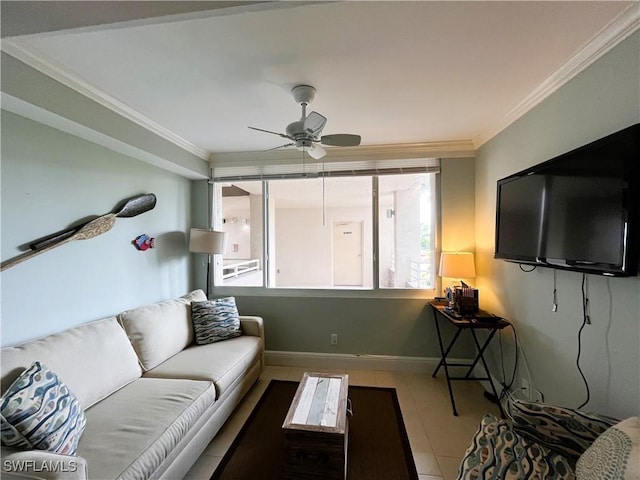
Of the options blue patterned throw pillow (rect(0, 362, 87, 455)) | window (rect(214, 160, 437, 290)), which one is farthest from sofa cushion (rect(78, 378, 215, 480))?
window (rect(214, 160, 437, 290))

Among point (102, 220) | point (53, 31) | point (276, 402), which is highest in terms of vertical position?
point (53, 31)

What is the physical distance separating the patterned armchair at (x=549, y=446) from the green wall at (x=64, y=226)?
259cm

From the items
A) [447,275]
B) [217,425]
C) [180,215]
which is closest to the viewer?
[217,425]

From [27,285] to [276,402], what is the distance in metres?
2.00

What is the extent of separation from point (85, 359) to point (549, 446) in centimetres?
255

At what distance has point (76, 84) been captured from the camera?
1784 mm

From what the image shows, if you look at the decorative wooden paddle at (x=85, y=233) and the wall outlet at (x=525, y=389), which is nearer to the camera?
Answer: the decorative wooden paddle at (x=85, y=233)

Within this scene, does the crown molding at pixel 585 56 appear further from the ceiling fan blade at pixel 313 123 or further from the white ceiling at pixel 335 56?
the ceiling fan blade at pixel 313 123

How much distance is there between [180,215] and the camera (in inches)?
127

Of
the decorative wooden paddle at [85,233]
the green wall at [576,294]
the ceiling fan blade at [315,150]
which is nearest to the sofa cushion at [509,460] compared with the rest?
the green wall at [576,294]

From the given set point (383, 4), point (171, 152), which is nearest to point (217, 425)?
point (171, 152)

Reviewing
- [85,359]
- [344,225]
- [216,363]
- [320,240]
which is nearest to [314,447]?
[216,363]

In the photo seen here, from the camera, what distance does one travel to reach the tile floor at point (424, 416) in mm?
1784

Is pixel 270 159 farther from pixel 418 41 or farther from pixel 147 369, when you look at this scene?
pixel 147 369
